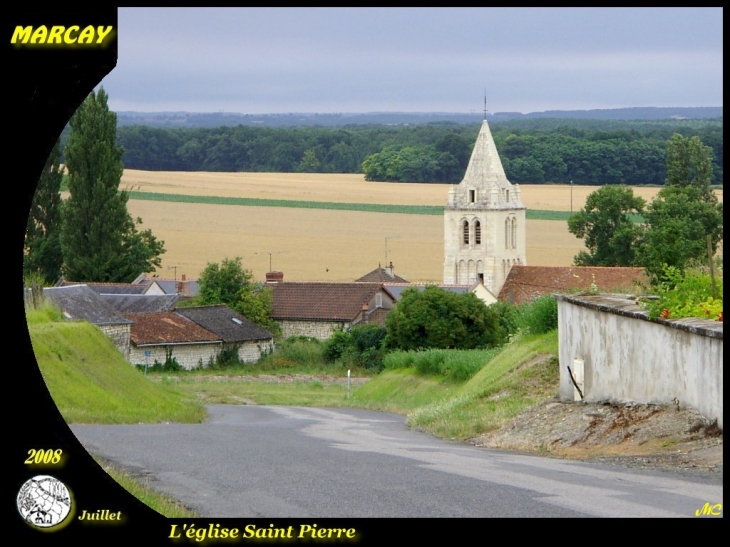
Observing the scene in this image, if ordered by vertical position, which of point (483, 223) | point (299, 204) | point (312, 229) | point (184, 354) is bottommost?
point (184, 354)

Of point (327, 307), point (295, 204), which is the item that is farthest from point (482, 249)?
point (327, 307)

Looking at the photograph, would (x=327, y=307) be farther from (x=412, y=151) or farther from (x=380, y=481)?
(x=412, y=151)

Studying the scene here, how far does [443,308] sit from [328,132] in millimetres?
129681

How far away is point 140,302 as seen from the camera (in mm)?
70125

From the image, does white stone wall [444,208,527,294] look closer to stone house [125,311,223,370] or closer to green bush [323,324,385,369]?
green bush [323,324,385,369]

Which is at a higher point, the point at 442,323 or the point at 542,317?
the point at 542,317

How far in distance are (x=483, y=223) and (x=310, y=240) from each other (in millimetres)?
17069

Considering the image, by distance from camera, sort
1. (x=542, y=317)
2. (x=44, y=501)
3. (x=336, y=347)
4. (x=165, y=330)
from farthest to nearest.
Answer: (x=336, y=347) < (x=165, y=330) < (x=542, y=317) < (x=44, y=501)

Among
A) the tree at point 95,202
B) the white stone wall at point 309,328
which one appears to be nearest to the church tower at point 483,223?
the tree at point 95,202

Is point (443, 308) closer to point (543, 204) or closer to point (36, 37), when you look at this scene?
point (36, 37)

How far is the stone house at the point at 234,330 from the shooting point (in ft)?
206

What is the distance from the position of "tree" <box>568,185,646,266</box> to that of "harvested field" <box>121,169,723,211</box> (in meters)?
30.9

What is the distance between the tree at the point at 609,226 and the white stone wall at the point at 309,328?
84.3 ft
